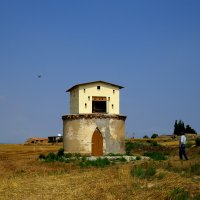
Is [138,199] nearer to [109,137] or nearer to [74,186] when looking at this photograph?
[74,186]

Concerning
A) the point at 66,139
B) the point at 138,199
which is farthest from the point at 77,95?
the point at 138,199

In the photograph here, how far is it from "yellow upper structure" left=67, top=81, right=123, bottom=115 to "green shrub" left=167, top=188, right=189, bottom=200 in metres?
22.9

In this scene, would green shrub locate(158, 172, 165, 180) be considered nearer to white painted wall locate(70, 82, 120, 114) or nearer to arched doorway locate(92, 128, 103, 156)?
arched doorway locate(92, 128, 103, 156)

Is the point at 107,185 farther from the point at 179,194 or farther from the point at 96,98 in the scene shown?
the point at 96,98

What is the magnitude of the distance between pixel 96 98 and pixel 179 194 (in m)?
23.9

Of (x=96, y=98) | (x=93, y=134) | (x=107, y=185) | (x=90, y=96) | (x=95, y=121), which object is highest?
(x=90, y=96)

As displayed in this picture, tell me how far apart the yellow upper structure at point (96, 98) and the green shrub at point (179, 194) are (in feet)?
75.2

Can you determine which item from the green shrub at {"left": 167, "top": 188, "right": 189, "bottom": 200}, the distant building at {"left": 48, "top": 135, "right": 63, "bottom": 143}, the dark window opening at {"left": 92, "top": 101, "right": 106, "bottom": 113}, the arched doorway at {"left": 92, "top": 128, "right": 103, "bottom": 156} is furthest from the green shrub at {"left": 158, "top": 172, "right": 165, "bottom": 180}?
the distant building at {"left": 48, "top": 135, "right": 63, "bottom": 143}

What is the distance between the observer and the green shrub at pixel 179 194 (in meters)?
→ 12.9

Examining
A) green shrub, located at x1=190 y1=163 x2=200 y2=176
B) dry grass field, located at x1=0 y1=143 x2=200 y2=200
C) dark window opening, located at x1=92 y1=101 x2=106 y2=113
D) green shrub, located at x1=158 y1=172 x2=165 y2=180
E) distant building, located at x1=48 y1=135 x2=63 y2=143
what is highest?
dark window opening, located at x1=92 y1=101 x2=106 y2=113

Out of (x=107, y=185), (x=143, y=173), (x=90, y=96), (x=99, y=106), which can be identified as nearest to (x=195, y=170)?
(x=143, y=173)

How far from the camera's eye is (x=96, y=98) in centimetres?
3662

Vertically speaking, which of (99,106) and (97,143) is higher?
(99,106)

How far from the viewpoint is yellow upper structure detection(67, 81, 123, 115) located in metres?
36.2
